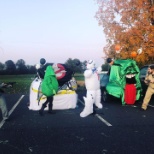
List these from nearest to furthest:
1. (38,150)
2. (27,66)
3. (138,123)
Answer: (38,150)
(138,123)
(27,66)

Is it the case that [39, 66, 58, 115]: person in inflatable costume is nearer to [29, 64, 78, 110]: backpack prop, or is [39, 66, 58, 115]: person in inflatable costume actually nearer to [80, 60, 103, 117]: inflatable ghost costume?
[29, 64, 78, 110]: backpack prop

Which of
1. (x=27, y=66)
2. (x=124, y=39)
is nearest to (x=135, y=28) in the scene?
(x=124, y=39)

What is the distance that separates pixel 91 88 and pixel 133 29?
10.1 meters

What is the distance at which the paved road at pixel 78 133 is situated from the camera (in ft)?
19.4

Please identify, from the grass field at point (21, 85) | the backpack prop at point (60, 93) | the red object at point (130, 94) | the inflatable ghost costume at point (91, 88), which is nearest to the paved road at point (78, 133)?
the inflatable ghost costume at point (91, 88)

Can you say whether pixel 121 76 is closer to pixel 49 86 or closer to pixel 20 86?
pixel 49 86

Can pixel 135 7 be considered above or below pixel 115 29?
above

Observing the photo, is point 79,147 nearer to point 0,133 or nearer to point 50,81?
point 0,133

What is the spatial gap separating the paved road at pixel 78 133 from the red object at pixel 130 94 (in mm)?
1378

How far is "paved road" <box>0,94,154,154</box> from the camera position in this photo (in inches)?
232

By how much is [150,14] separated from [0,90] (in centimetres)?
1270

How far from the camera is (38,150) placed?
5.83m

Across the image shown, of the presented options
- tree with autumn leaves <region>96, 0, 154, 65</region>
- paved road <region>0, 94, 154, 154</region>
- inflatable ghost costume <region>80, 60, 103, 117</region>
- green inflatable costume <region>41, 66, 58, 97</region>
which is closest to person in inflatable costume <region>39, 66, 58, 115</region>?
green inflatable costume <region>41, 66, 58, 97</region>

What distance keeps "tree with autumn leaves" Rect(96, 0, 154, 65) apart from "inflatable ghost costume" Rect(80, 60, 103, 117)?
825cm
